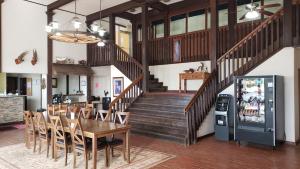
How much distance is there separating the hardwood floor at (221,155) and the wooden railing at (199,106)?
0.35 meters

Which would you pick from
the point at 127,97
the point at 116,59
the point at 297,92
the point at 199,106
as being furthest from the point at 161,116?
the point at 116,59

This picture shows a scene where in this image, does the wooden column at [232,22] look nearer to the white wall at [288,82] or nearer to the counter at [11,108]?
the white wall at [288,82]

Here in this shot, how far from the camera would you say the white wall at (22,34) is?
8.48m

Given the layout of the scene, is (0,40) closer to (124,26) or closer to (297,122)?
(124,26)

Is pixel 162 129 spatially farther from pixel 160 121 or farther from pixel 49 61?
pixel 49 61

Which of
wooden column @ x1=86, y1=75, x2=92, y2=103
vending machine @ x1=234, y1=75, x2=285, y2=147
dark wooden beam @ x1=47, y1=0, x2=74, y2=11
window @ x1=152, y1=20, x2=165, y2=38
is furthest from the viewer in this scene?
wooden column @ x1=86, y1=75, x2=92, y2=103

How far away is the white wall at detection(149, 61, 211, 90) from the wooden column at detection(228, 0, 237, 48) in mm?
1115

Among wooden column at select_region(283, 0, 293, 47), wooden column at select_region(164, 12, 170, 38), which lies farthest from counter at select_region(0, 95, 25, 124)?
wooden column at select_region(283, 0, 293, 47)

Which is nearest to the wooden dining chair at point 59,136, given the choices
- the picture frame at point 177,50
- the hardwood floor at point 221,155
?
the hardwood floor at point 221,155

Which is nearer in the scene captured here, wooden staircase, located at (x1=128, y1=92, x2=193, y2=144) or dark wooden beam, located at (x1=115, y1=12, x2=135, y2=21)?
→ wooden staircase, located at (x1=128, y1=92, x2=193, y2=144)

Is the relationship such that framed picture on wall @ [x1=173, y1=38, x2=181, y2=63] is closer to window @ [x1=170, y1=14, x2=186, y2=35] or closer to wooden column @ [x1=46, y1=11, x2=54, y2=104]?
window @ [x1=170, y1=14, x2=186, y2=35]

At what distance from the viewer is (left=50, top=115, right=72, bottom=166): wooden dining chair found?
14.6ft

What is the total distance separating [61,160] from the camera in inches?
186

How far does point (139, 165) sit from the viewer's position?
175 inches
